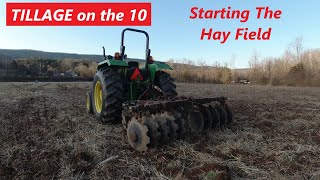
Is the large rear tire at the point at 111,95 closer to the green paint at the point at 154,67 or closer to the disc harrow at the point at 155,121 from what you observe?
the disc harrow at the point at 155,121

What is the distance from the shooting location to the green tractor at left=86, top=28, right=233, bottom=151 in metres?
4.11

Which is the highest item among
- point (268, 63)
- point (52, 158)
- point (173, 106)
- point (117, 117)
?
point (268, 63)

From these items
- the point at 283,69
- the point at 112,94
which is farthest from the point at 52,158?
the point at 283,69

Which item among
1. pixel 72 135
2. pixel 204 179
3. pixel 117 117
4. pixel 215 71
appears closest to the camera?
pixel 204 179

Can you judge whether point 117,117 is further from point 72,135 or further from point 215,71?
point 215,71

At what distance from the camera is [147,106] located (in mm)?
4125

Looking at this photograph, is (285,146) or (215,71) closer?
(285,146)

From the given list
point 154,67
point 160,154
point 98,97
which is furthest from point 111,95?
point 160,154

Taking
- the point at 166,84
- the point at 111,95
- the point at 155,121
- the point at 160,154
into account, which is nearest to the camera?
the point at 160,154

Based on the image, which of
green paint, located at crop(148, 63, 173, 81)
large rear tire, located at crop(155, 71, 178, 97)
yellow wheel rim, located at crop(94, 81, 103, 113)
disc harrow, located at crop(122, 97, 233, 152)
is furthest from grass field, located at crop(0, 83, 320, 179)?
green paint, located at crop(148, 63, 173, 81)

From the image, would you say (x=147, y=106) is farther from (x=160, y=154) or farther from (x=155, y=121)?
(x=160, y=154)

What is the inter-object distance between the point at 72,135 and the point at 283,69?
123 ft

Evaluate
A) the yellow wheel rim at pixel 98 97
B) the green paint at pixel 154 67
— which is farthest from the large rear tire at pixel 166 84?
the yellow wheel rim at pixel 98 97

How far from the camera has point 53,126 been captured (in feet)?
18.9
